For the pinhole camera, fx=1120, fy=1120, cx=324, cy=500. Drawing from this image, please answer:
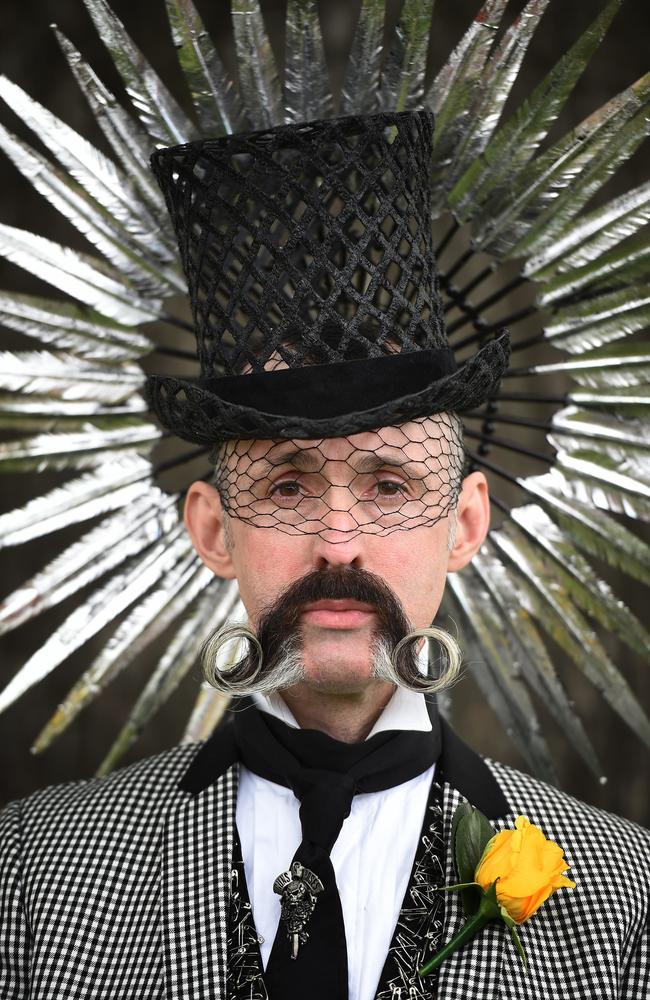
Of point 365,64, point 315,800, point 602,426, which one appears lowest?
point 315,800

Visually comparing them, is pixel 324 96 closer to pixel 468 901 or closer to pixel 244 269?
pixel 244 269

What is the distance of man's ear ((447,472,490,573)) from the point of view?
1589mm

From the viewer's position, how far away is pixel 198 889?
1434mm

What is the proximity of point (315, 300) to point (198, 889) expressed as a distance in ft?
2.51

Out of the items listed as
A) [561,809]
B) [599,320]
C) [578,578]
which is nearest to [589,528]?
[578,578]

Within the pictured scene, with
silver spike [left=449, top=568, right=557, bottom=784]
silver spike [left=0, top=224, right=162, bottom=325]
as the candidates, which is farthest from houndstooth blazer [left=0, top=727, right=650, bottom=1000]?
silver spike [left=0, top=224, right=162, bottom=325]

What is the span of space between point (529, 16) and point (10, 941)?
4.72ft

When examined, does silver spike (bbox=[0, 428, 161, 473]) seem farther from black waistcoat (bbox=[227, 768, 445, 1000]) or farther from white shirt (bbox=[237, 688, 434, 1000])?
black waistcoat (bbox=[227, 768, 445, 1000])

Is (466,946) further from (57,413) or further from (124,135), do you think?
(124,135)

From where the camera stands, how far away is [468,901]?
1.37 m

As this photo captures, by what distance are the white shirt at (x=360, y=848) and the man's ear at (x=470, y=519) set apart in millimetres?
213

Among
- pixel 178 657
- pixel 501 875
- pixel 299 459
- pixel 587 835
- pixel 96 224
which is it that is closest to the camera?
pixel 501 875

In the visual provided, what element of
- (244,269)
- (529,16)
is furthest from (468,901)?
(529,16)

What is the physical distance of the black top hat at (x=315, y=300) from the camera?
4.58 ft
